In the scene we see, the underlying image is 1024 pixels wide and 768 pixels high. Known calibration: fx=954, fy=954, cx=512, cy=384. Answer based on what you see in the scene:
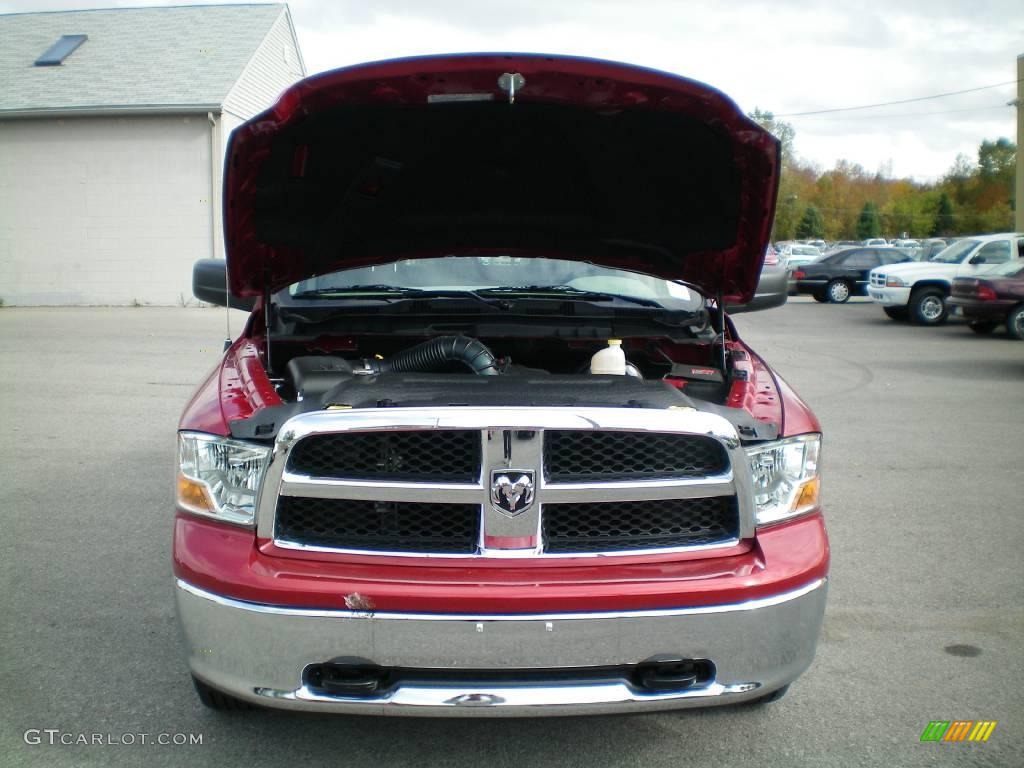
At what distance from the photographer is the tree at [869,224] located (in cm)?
10219

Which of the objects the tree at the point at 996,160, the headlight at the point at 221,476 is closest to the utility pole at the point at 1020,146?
the headlight at the point at 221,476

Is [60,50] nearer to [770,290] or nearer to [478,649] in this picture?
[770,290]

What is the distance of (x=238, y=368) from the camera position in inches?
130

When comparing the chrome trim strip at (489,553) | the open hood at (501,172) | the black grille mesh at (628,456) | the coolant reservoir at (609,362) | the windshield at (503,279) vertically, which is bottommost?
the chrome trim strip at (489,553)

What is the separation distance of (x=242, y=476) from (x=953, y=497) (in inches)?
190

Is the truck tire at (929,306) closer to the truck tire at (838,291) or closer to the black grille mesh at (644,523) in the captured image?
the truck tire at (838,291)

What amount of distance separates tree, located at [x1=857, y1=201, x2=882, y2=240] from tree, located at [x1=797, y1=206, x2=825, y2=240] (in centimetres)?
572

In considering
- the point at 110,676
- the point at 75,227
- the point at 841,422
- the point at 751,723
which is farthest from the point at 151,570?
the point at 75,227

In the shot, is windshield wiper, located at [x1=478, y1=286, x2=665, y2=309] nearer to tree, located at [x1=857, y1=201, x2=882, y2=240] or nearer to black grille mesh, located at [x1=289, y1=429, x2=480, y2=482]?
black grille mesh, located at [x1=289, y1=429, x2=480, y2=482]

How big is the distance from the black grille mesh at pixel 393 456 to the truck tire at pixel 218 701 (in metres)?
0.89

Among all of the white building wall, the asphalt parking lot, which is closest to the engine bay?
the asphalt parking lot

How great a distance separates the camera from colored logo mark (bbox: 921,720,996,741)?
305 centimetres

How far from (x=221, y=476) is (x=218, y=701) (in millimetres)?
804

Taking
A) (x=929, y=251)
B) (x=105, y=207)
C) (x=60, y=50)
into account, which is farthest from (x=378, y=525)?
(x=929, y=251)
